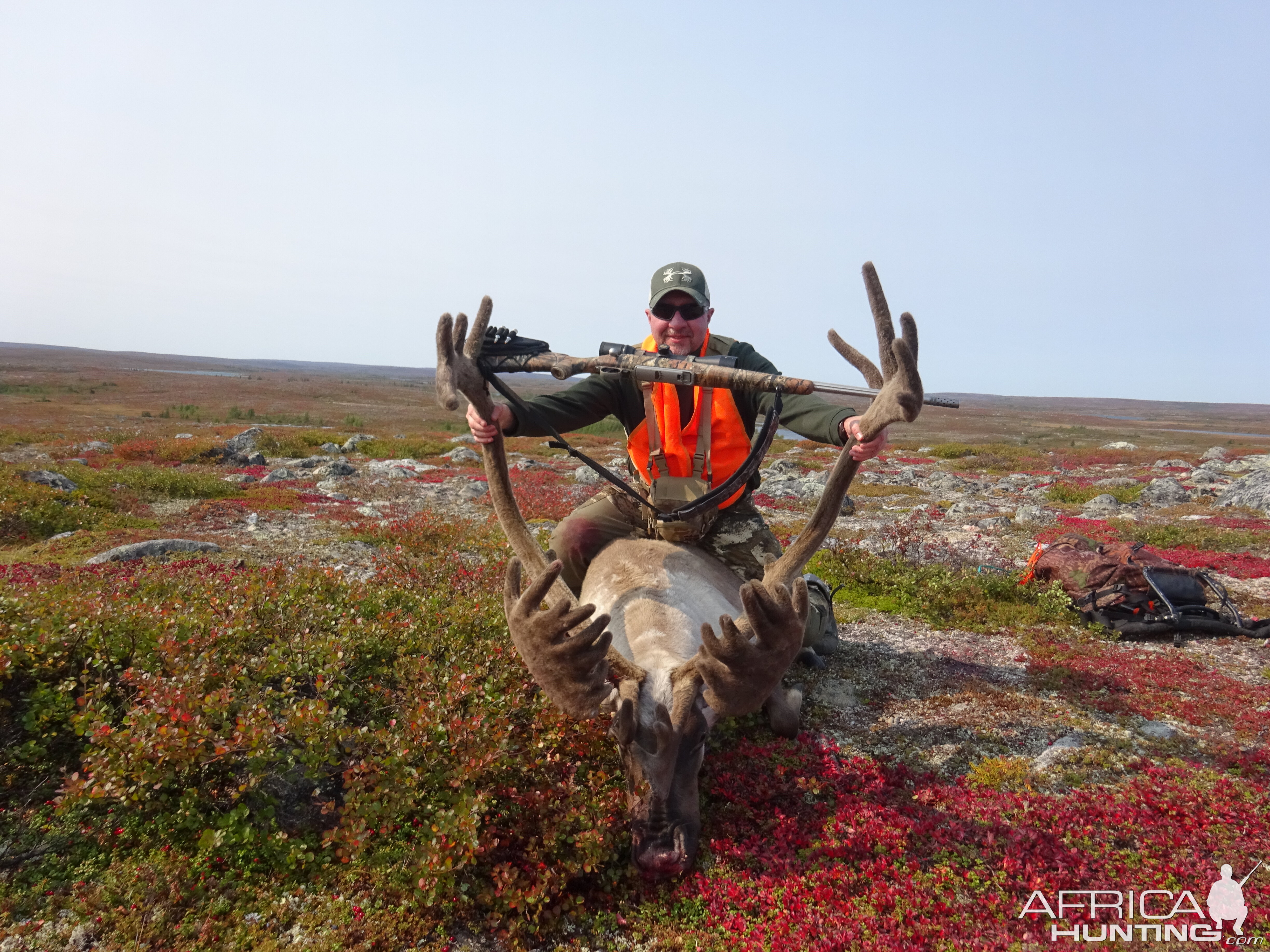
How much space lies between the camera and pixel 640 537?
21.0 feet

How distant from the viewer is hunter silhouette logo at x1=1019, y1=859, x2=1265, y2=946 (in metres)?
3.31

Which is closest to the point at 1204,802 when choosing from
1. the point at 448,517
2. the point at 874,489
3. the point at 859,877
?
the point at 859,877

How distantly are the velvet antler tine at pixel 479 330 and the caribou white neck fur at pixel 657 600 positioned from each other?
2.07 m

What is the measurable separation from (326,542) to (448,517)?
10.9ft

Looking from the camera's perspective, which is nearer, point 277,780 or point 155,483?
point 277,780

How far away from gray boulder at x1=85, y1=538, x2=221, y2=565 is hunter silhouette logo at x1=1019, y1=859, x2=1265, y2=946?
34.0ft

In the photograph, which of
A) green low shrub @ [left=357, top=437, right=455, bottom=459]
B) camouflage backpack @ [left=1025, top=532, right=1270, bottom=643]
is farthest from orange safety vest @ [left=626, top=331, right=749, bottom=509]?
green low shrub @ [left=357, top=437, right=455, bottom=459]

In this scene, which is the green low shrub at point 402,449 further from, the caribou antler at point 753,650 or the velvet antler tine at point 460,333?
the caribou antler at point 753,650

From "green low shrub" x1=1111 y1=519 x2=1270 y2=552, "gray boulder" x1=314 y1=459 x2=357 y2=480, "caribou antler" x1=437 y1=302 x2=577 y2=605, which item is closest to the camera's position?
"caribou antler" x1=437 y1=302 x2=577 y2=605

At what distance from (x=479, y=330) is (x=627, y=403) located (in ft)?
5.96

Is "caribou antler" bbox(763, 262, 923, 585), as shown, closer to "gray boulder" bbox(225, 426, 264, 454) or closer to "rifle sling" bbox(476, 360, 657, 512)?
"rifle sling" bbox(476, 360, 657, 512)

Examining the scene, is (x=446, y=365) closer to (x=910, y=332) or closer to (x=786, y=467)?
(x=910, y=332)

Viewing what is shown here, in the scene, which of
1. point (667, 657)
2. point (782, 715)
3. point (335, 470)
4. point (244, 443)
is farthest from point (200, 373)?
point (667, 657)

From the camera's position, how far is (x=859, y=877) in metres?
3.78
